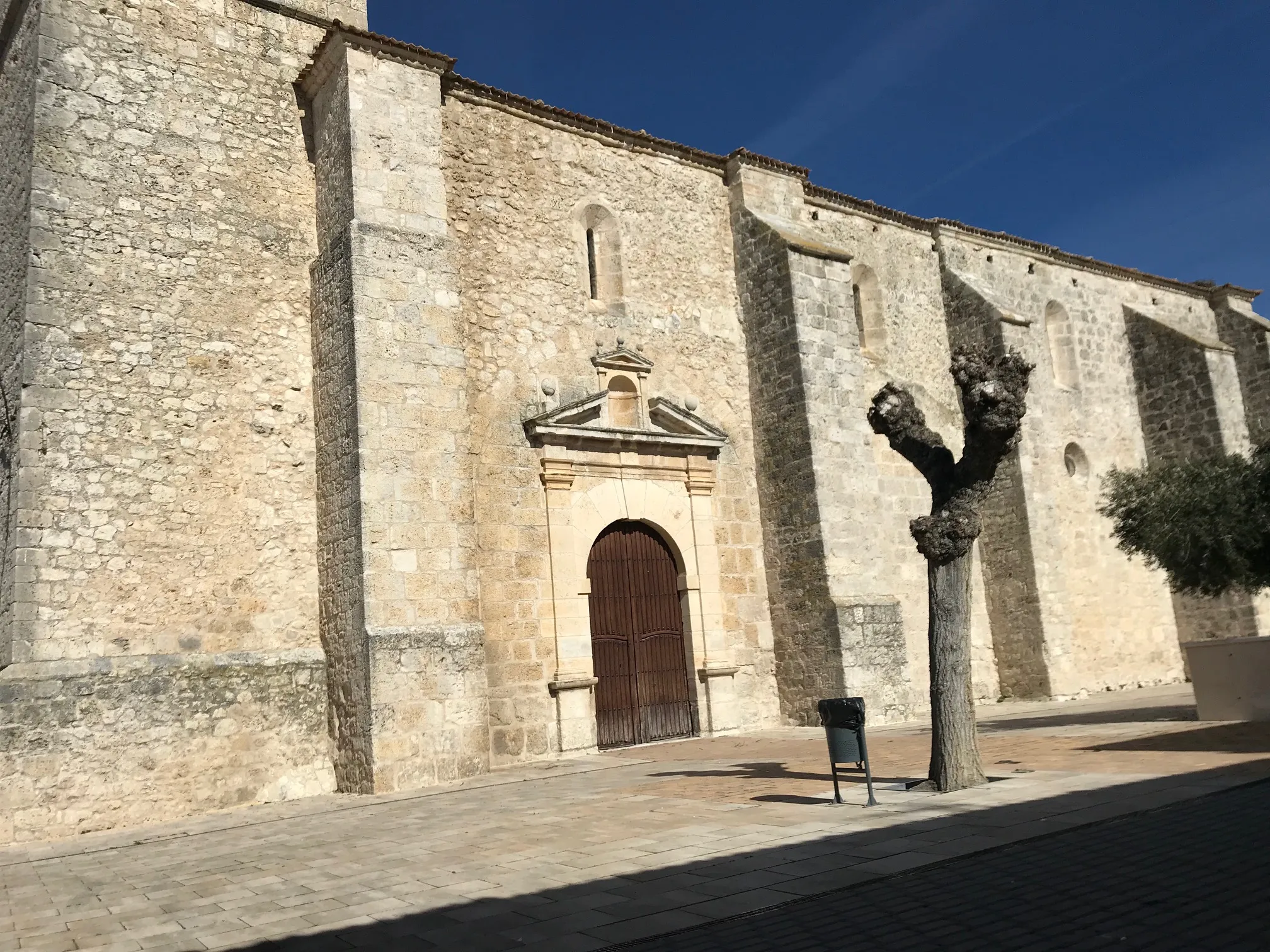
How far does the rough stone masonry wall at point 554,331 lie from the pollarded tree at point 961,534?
477 cm

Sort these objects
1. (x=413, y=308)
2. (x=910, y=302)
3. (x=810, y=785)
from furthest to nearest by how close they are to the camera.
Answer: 1. (x=910, y=302)
2. (x=413, y=308)
3. (x=810, y=785)

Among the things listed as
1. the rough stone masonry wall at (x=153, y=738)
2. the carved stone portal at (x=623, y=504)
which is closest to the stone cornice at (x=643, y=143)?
the carved stone portal at (x=623, y=504)

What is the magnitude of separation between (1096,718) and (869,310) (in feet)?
22.3

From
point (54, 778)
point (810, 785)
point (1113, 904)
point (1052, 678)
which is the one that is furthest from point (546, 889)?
point (1052, 678)

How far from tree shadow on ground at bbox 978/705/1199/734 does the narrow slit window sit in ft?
22.0

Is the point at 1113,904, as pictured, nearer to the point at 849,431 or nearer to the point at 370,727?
the point at 370,727

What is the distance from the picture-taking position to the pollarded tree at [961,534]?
670 centimetres

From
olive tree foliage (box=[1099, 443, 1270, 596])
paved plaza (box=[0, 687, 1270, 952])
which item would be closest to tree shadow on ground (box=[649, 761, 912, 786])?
paved plaza (box=[0, 687, 1270, 952])

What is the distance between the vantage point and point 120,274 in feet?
30.2

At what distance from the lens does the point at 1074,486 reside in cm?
1691

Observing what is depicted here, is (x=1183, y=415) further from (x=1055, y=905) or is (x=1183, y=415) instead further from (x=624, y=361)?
(x=1055, y=905)

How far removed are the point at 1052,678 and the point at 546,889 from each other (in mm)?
12118

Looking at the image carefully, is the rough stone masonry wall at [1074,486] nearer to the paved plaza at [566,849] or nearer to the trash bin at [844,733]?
the paved plaza at [566,849]

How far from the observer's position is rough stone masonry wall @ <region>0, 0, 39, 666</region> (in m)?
8.38
